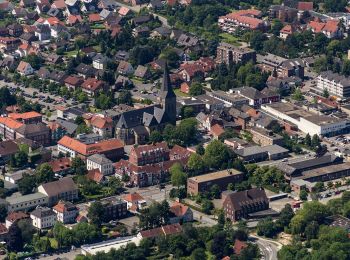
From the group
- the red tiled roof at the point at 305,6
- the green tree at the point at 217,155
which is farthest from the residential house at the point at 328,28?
the green tree at the point at 217,155

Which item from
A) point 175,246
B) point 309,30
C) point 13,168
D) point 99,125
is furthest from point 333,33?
point 175,246

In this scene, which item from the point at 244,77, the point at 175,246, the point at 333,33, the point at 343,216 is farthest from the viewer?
the point at 333,33

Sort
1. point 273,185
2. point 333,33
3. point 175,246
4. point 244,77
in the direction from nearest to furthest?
point 175,246 < point 273,185 < point 244,77 < point 333,33

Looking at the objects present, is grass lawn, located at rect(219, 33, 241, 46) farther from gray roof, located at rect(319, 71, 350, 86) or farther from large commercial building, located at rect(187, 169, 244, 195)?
large commercial building, located at rect(187, 169, 244, 195)

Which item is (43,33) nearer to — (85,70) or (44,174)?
(85,70)

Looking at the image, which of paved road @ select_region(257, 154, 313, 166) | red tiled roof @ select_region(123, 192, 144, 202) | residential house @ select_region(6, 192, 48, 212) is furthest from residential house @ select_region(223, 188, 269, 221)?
residential house @ select_region(6, 192, 48, 212)

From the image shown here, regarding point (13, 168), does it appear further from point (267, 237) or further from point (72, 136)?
point (267, 237)
